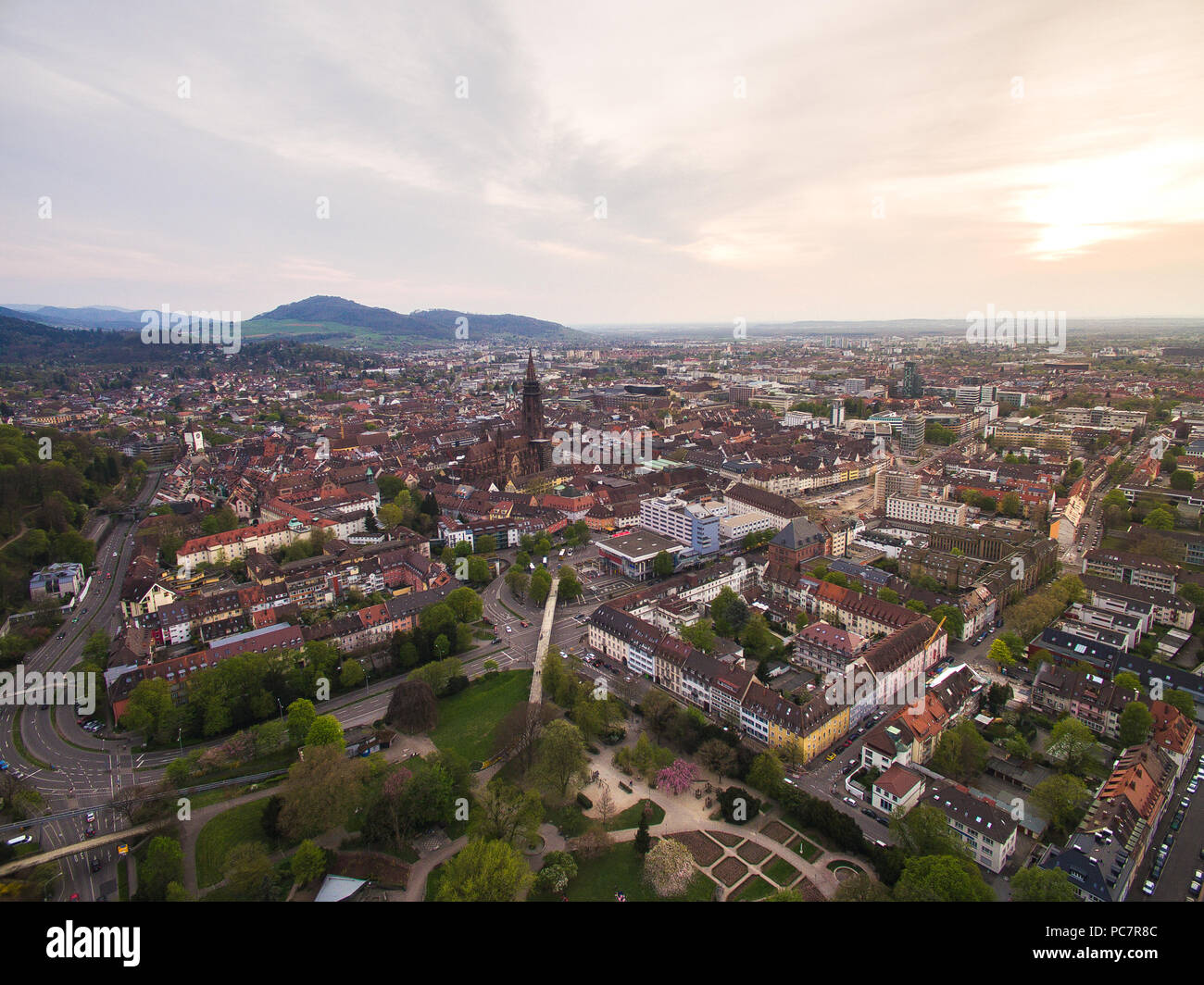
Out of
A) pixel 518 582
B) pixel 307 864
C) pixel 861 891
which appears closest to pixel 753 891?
pixel 861 891

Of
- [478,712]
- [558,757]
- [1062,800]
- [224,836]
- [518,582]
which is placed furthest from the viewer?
[518,582]

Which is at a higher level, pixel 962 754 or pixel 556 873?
pixel 962 754

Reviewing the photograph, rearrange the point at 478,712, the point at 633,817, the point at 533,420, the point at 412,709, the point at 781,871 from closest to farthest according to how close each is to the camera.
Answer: the point at 781,871 < the point at 633,817 < the point at 412,709 < the point at 478,712 < the point at 533,420

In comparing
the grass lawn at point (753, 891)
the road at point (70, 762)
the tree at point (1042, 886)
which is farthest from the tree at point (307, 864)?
the tree at point (1042, 886)

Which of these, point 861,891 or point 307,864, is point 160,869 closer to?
point 307,864

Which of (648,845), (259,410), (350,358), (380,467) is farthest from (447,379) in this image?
(648,845)

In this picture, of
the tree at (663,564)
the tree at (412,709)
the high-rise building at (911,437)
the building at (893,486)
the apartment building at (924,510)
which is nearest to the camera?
the tree at (412,709)

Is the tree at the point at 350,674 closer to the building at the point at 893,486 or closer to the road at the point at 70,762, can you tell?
the road at the point at 70,762

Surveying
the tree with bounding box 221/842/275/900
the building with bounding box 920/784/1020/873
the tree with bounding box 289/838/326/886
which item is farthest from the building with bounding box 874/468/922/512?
the tree with bounding box 221/842/275/900
